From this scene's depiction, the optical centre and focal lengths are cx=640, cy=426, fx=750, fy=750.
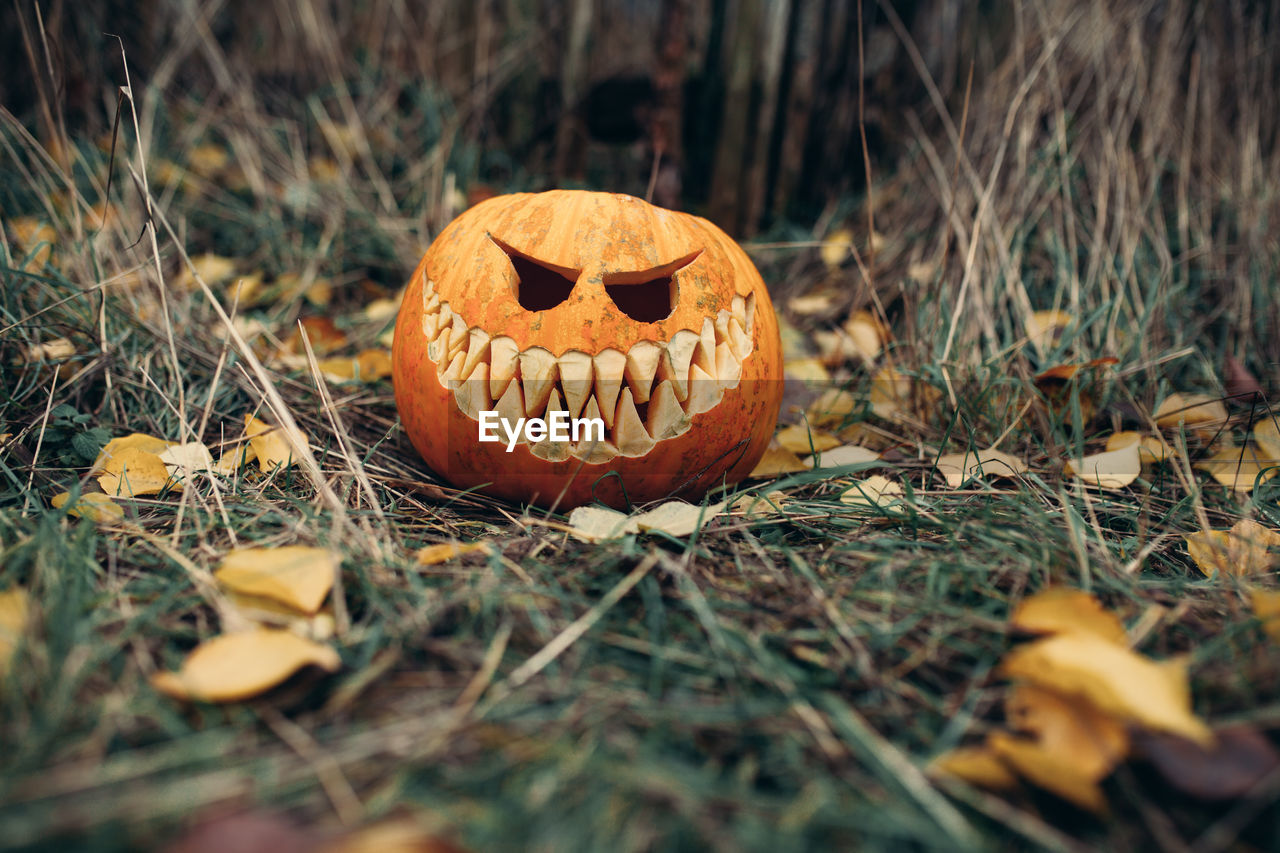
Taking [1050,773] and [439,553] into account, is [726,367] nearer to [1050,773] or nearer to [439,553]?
[439,553]

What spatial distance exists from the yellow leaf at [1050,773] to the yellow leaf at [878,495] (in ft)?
1.71

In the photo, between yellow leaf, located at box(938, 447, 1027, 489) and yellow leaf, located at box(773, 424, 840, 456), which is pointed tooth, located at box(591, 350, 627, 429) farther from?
yellow leaf, located at box(938, 447, 1027, 489)

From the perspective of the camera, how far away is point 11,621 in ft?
2.50

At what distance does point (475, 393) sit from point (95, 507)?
55cm

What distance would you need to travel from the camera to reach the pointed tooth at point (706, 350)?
4.07 ft

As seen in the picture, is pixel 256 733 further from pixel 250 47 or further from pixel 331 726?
pixel 250 47

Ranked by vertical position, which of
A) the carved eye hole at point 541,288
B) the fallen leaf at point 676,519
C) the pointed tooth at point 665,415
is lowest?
the fallen leaf at point 676,519

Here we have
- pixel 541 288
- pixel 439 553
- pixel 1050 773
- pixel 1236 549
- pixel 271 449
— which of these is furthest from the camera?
pixel 541 288

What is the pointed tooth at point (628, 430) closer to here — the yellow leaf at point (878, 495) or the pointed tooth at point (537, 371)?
the pointed tooth at point (537, 371)

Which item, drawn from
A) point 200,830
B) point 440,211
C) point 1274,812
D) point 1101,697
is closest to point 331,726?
point 200,830

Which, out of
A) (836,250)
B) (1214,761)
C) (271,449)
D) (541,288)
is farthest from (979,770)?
(836,250)

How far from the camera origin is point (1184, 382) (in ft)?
5.71

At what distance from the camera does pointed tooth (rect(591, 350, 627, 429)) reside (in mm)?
1174

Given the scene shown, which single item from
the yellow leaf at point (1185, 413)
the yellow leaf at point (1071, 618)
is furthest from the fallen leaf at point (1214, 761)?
the yellow leaf at point (1185, 413)
